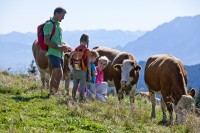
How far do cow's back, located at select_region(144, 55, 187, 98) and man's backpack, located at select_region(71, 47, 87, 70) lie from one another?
9.63 feet

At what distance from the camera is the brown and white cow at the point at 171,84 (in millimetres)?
10930

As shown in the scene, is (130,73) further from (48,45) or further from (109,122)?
(109,122)

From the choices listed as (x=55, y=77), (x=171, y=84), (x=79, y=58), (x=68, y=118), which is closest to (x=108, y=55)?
(x=171, y=84)

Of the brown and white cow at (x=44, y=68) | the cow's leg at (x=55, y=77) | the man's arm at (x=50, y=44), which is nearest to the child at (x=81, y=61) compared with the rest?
the man's arm at (x=50, y=44)

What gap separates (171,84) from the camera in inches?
474

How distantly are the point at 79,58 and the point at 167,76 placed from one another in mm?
3112

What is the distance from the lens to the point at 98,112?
9.61 meters

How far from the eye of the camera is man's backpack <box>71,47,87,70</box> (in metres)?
11.1

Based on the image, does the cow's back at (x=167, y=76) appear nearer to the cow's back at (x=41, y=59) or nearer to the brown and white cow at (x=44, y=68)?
the brown and white cow at (x=44, y=68)

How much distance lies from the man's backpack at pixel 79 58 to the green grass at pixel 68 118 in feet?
3.60

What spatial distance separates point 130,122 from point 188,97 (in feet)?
9.97

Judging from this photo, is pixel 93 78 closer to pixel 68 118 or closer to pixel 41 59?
pixel 68 118

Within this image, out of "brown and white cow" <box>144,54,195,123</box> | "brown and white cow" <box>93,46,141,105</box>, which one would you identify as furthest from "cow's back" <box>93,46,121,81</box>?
Result: "brown and white cow" <box>144,54,195,123</box>

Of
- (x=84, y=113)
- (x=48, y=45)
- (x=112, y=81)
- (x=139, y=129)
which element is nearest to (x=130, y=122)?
(x=139, y=129)
